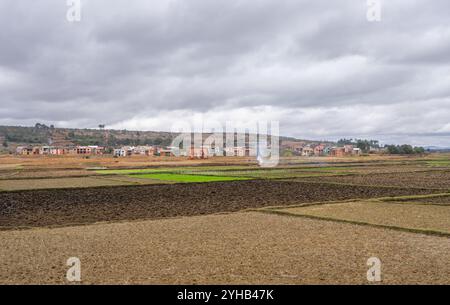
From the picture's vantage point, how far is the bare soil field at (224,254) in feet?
32.1

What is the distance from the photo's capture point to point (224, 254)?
39.3 feet

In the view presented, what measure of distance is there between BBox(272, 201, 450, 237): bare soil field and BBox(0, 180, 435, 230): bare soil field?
338 cm

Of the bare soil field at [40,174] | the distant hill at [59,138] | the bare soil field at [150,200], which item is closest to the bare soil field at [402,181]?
the bare soil field at [150,200]

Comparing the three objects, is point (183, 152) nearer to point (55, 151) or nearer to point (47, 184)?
point (55, 151)

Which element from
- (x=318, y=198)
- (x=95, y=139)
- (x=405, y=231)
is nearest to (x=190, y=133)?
(x=95, y=139)

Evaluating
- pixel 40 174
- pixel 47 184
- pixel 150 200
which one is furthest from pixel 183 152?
pixel 150 200

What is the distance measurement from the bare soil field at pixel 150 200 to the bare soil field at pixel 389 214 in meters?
3.38

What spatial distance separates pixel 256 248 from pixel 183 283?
3.64 meters

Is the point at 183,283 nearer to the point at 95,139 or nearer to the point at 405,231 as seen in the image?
the point at 405,231

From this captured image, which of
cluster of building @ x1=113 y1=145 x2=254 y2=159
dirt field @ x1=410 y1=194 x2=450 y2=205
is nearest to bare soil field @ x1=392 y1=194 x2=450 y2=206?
dirt field @ x1=410 y1=194 x2=450 y2=205

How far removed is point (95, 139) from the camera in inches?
7062

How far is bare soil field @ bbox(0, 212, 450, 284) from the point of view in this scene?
9.80 metres

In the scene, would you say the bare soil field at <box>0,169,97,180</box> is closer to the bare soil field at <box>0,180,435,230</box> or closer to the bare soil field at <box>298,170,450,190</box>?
the bare soil field at <box>0,180,435,230</box>

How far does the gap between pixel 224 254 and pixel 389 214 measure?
10.2 meters
